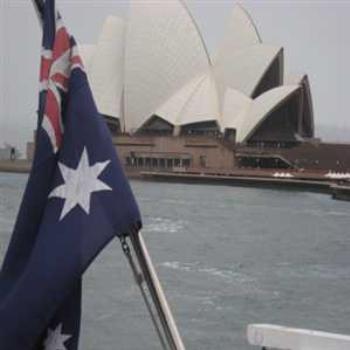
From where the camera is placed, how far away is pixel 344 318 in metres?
7.13

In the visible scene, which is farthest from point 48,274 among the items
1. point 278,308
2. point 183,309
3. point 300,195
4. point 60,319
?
point 300,195

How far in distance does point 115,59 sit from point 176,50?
263 centimetres

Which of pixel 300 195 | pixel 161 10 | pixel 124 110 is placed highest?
pixel 161 10

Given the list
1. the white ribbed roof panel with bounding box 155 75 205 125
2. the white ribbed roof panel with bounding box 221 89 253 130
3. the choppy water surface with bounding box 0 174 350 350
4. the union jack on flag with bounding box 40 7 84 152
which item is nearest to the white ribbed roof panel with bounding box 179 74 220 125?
the white ribbed roof panel with bounding box 155 75 205 125

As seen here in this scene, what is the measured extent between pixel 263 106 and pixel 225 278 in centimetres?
2300

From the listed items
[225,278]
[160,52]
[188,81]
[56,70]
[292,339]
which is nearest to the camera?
[292,339]

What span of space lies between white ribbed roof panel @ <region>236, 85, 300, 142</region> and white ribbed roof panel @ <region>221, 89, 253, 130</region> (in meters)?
0.18

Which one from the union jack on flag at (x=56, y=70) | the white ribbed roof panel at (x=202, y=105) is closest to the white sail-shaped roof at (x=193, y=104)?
the white ribbed roof panel at (x=202, y=105)

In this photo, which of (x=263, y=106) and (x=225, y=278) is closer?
(x=225, y=278)

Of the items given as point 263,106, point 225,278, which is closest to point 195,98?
point 263,106

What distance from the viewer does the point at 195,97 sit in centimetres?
3250

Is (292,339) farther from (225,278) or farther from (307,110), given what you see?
(307,110)

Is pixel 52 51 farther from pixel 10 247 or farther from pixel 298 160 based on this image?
pixel 298 160

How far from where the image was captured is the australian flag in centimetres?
118
